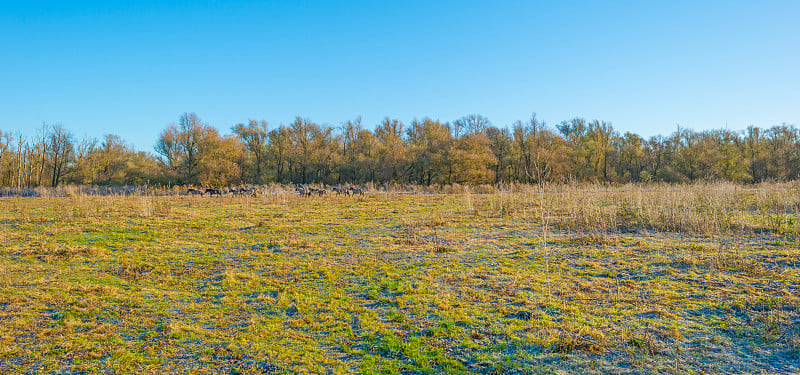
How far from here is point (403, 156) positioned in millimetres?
40156

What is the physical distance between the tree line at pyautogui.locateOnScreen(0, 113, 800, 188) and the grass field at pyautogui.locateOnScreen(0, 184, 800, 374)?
27486mm

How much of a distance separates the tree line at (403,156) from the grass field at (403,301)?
27.5 meters

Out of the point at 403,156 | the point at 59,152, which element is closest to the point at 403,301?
the point at 403,156

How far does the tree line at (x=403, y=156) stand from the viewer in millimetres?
36719

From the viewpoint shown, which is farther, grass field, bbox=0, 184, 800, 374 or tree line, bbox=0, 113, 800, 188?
tree line, bbox=0, 113, 800, 188

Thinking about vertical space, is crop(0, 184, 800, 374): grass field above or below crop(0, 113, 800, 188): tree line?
below

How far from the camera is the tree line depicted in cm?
3672

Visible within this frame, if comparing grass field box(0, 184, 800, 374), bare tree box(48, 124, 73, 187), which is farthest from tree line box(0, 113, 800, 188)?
grass field box(0, 184, 800, 374)

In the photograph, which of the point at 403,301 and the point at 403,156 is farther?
the point at 403,156

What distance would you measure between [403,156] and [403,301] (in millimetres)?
35347

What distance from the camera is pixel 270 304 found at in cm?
508

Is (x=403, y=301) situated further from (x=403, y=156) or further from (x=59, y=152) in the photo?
(x=59, y=152)

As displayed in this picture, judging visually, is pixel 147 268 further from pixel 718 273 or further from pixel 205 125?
pixel 205 125

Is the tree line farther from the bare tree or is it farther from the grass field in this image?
the grass field
